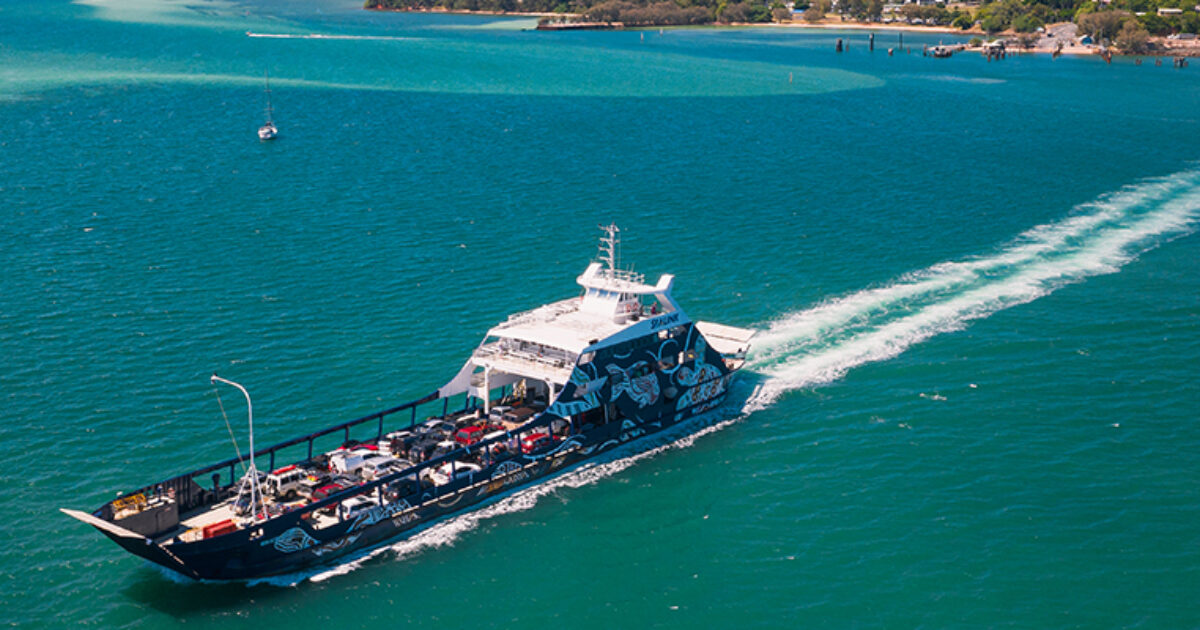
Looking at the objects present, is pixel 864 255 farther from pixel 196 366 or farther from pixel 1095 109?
pixel 1095 109

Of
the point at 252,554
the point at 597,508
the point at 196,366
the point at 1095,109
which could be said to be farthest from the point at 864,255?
the point at 1095,109

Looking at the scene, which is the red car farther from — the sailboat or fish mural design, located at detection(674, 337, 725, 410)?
the sailboat

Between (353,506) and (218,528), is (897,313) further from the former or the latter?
(218,528)

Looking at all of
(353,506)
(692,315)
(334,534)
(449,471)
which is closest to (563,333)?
(449,471)

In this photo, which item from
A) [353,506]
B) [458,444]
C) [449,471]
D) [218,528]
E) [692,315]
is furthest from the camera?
[692,315]

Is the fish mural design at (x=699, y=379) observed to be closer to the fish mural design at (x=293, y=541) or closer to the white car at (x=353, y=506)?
the white car at (x=353, y=506)

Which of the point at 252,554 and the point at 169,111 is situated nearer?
the point at 252,554
